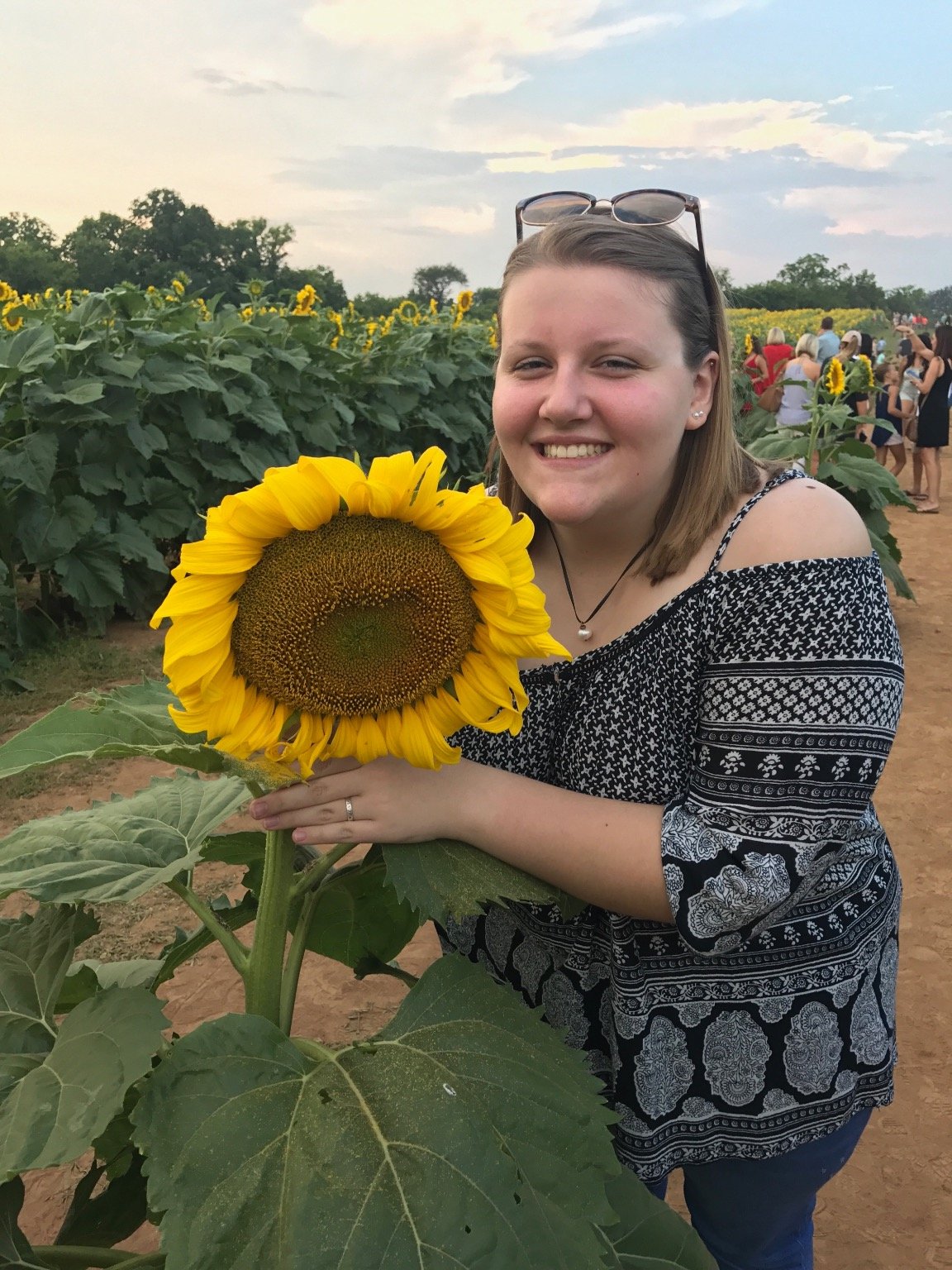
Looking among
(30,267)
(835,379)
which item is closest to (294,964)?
(835,379)

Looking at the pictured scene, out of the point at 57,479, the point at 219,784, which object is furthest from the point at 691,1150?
the point at 57,479

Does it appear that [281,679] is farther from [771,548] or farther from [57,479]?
[57,479]

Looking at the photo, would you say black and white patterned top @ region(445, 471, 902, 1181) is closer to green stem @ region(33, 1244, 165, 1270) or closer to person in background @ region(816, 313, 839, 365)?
green stem @ region(33, 1244, 165, 1270)

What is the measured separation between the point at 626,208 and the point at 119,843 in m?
1.09

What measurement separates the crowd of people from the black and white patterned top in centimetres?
880

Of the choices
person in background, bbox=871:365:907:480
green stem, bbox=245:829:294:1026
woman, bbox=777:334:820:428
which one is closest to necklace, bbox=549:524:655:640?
green stem, bbox=245:829:294:1026

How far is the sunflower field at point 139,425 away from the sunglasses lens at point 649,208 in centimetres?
506

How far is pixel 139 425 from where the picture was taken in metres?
6.83

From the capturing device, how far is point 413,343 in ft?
34.8

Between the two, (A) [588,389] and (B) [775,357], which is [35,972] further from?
(B) [775,357]

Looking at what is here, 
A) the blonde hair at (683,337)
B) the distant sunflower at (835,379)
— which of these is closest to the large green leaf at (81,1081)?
the blonde hair at (683,337)

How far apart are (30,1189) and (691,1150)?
192cm

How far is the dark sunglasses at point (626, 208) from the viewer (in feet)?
5.24

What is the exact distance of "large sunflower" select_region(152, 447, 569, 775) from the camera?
1018 mm
